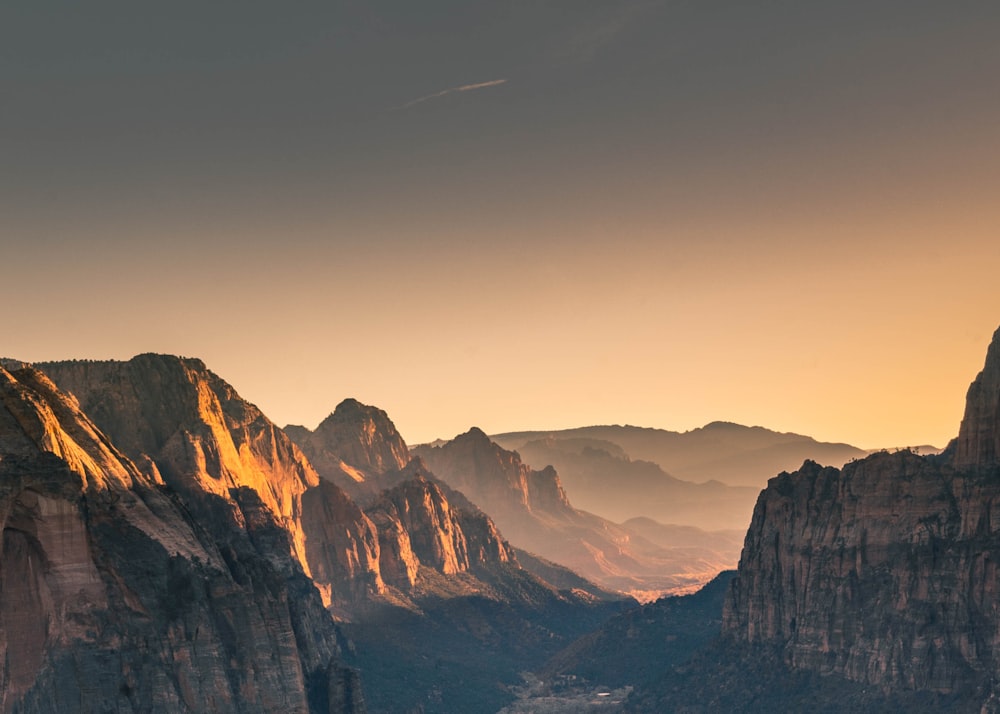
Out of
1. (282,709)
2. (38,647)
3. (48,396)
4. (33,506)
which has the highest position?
(48,396)

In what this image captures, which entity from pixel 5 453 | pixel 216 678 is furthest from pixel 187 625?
pixel 5 453

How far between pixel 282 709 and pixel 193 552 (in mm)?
24340

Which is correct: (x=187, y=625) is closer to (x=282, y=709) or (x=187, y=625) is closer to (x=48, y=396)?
(x=282, y=709)

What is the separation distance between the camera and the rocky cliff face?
170 m

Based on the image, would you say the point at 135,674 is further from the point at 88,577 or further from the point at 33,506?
the point at 33,506

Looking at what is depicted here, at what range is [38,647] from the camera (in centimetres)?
17088

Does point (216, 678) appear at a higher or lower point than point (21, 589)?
lower

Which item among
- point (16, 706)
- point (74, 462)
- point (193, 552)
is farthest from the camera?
point (193, 552)

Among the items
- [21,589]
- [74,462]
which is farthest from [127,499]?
[21,589]

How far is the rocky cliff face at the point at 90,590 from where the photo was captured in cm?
17025

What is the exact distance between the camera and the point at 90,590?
176 meters

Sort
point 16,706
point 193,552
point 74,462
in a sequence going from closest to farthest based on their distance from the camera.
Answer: point 16,706
point 74,462
point 193,552

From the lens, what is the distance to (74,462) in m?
183

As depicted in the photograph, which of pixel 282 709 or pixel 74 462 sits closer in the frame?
pixel 74 462
